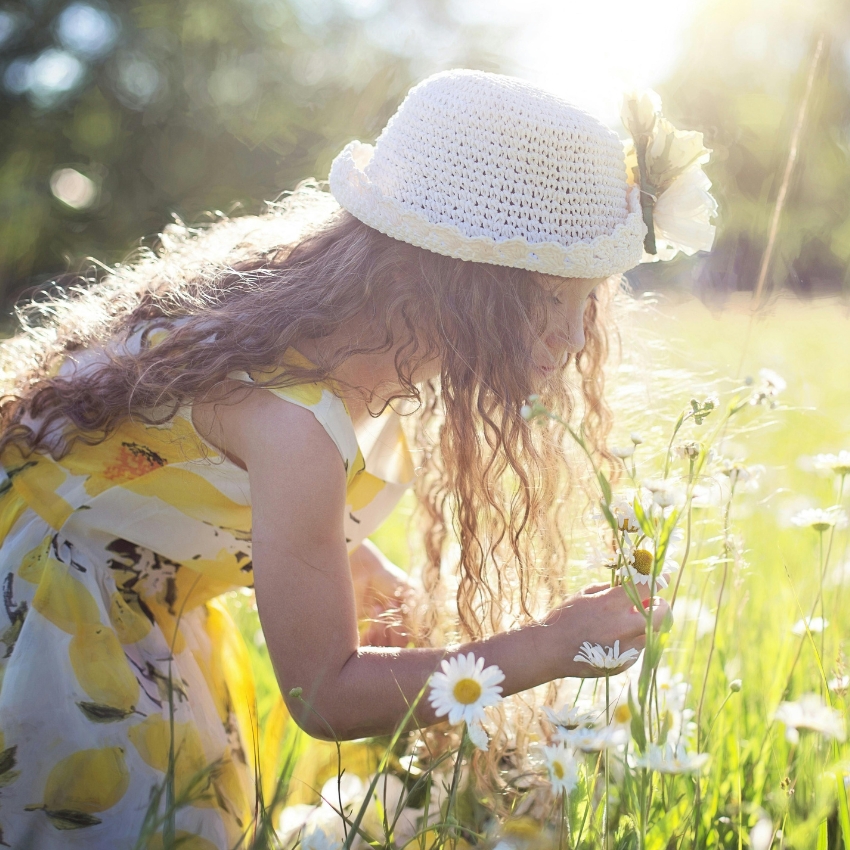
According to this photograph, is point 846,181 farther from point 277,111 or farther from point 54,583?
point 54,583

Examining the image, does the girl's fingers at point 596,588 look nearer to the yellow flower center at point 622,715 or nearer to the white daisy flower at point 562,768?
the yellow flower center at point 622,715

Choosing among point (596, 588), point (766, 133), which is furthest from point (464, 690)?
point (766, 133)

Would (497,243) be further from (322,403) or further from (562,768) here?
(562,768)

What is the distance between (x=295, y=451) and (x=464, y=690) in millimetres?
389

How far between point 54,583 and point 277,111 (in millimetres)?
5850

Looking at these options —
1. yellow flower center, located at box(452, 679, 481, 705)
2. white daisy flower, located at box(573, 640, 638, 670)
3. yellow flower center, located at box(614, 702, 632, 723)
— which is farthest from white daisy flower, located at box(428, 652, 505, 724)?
yellow flower center, located at box(614, 702, 632, 723)

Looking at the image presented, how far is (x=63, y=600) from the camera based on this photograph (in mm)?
1180

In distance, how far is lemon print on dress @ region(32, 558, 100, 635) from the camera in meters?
1.17

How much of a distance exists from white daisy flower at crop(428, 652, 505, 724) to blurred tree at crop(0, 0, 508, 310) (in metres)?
5.23

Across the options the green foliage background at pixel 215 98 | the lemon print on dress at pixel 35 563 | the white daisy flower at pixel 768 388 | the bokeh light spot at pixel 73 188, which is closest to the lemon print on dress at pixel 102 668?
the lemon print on dress at pixel 35 563

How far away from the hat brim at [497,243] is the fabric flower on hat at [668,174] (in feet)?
0.19

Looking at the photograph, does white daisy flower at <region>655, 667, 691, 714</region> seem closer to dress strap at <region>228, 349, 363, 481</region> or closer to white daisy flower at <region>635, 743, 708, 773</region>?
white daisy flower at <region>635, 743, 708, 773</region>

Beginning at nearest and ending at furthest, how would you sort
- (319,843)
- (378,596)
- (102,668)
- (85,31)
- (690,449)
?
(690,449)
(319,843)
(102,668)
(378,596)
(85,31)

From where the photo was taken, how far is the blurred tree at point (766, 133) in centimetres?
160
